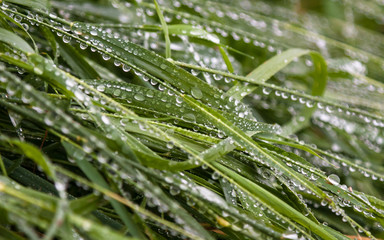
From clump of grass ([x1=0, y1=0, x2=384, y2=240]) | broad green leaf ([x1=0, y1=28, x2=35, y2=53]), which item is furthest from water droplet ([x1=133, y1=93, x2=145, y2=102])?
broad green leaf ([x1=0, y1=28, x2=35, y2=53])

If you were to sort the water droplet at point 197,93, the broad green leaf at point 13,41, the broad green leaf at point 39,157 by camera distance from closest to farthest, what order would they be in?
the broad green leaf at point 39,157 < the broad green leaf at point 13,41 < the water droplet at point 197,93

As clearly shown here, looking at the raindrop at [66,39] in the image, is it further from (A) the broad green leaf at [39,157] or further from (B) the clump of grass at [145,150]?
(A) the broad green leaf at [39,157]

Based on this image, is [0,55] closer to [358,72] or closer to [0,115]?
[0,115]

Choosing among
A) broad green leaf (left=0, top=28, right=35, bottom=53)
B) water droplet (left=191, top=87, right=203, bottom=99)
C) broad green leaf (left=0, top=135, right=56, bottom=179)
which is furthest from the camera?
water droplet (left=191, top=87, right=203, bottom=99)

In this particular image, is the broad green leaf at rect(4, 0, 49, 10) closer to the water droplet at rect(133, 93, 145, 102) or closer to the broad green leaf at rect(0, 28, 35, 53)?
the broad green leaf at rect(0, 28, 35, 53)

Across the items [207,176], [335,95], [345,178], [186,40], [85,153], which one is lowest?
[85,153]

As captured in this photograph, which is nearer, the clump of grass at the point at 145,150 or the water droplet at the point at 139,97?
the clump of grass at the point at 145,150

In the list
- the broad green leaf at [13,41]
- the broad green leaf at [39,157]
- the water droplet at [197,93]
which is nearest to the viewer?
the broad green leaf at [39,157]

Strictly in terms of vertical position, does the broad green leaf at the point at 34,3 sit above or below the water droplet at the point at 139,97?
above

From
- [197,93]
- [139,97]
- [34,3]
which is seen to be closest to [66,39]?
[34,3]

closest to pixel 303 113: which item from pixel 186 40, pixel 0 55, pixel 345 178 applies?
pixel 345 178

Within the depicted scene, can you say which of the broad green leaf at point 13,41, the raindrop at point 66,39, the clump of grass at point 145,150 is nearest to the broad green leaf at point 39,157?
the clump of grass at point 145,150
